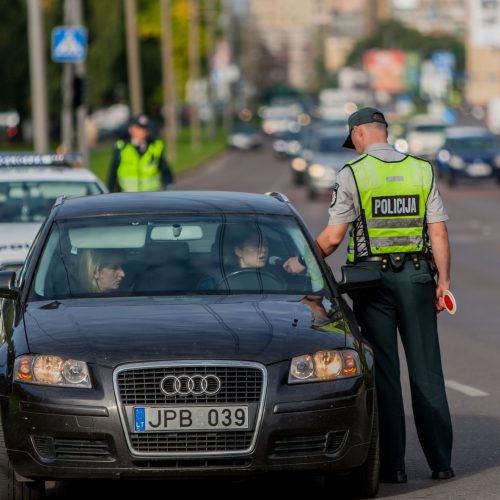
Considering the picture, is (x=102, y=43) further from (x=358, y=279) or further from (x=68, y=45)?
(x=358, y=279)

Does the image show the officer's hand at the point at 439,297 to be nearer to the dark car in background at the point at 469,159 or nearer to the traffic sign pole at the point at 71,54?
the traffic sign pole at the point at 71,54

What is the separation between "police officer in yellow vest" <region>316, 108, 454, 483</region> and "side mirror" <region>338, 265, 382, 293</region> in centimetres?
21

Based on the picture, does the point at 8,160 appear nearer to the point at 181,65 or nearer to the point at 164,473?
the point at 164,473

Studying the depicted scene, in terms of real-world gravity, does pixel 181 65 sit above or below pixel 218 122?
above

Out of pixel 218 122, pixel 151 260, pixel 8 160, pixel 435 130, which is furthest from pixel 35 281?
pixel 218 122

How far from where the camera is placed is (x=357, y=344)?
288 inches

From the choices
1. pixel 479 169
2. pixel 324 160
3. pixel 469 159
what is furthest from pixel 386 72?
pixel 324 160

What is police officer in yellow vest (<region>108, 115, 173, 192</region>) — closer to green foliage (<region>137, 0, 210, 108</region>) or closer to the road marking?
the road marking

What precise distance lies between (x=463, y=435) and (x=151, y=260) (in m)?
2.29

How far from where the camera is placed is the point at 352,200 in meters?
8.20

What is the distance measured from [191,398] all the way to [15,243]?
7423 millimetres

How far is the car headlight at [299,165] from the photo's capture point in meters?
46.2

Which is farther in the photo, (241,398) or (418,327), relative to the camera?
(418,327)

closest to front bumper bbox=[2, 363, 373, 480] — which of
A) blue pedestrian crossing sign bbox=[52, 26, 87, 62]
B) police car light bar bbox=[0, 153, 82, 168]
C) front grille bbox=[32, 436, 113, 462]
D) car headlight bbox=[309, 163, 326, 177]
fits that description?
Answer: front grille bbox=[32, 436, 113, 462]
